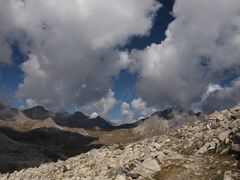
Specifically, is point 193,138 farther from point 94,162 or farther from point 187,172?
point 94,162

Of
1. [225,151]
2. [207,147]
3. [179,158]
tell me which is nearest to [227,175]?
[225,151]

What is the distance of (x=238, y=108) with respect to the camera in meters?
38.5

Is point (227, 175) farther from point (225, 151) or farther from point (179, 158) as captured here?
point (179, 158)

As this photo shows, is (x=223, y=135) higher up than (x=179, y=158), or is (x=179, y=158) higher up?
(x=223, y=135)

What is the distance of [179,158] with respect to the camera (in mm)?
30125

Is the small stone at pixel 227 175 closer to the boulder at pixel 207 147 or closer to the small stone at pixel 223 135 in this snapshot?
the boulder at pixel 207 147

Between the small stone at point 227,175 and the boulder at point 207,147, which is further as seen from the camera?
the boulder at point 207,147

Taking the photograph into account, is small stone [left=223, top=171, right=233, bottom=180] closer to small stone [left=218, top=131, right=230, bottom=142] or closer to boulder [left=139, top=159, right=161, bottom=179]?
boulder [left=139, top=159, right=161, bottom=179]

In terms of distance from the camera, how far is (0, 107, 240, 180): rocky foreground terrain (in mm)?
27859

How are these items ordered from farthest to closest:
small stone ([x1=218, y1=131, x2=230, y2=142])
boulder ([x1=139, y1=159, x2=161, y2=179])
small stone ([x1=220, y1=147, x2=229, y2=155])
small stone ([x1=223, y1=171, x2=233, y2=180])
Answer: small stone ([x1=218, y1=131, x2=230, y2=142]) < small stone ([x1=220, y1=147, x2=229, y2=155]) < boulder ([x1=139, y1=159, x2=161, y2=179]) < small stone ([x1=223, y1=171, x2=233, y2=180])

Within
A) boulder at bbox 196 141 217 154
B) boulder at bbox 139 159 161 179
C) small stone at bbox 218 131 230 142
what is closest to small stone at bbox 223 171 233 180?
boulder at bbox 196 141 217 154

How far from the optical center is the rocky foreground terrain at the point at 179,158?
1097 inches

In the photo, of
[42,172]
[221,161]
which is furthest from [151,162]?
[42,172]

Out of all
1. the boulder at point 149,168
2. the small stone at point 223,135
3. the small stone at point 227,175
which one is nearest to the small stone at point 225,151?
the small stone at point 223,135
